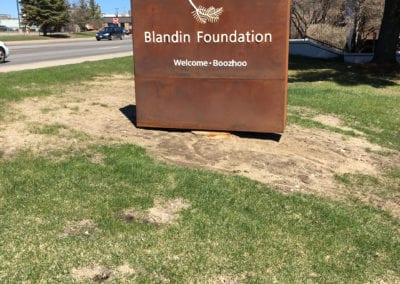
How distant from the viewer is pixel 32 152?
609 cm

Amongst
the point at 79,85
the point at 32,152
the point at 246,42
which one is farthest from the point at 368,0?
the point at 32,152

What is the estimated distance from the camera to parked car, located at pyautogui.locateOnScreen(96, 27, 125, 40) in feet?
159

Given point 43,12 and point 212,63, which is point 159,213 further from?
point 43,12

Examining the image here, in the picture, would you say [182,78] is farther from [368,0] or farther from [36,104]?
[368,0]

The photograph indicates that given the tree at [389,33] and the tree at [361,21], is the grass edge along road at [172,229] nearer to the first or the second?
the tree at [389,33]

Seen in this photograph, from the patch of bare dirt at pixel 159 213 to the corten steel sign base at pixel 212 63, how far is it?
2.65 meters

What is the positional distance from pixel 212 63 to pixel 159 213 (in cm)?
312

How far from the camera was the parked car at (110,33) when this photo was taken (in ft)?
159

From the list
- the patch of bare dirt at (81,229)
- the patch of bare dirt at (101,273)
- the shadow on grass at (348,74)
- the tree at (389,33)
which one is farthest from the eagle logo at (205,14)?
the tree at (389,33)

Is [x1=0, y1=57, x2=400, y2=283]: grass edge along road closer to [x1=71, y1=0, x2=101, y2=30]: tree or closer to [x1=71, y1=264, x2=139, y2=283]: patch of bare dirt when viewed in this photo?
[x1=71, y1=264, x2=139, y2=283]: patch of bare dirt

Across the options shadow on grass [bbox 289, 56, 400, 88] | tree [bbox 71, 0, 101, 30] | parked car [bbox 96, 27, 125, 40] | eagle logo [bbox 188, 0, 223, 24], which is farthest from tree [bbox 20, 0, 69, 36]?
eagle logo [bbox 188, 0, 223, 24]

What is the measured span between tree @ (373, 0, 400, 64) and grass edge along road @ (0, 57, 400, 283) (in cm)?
1296

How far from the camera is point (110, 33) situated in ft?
163

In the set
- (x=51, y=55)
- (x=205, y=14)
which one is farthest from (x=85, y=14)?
(x=205, y=14)
